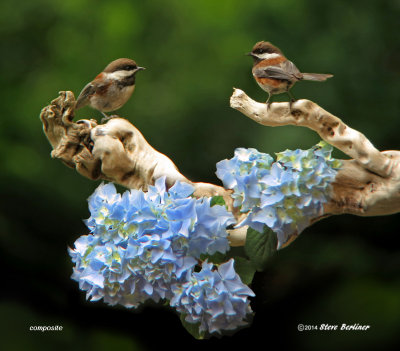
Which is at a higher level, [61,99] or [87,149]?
[61,99]

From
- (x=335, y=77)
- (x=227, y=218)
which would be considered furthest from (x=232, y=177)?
(x=335, y=77)

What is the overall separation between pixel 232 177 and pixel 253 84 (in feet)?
3.29

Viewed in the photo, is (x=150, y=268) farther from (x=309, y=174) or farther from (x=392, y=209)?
(x=392, y=209)

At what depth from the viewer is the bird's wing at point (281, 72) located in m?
1.44

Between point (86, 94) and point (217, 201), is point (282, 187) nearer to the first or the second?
point (217, 201)

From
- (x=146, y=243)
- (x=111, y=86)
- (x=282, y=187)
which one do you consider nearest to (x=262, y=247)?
(x=282, y=187)

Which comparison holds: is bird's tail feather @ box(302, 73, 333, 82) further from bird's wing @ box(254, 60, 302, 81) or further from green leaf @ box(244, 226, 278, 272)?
green leaf @ box(244, 226, 278, 272)

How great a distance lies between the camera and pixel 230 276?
123cm

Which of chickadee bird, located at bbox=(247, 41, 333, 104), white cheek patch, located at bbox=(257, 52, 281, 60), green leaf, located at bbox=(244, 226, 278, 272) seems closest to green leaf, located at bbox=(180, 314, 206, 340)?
green leaf, located at bbox=(244, 226, 278, 272)

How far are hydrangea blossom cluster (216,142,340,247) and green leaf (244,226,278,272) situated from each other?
4 centimetres

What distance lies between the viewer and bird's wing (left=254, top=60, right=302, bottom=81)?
4.73 ft

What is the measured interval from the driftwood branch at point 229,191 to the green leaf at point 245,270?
0.42 feet

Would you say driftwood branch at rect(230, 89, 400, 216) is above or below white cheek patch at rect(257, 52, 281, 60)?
below

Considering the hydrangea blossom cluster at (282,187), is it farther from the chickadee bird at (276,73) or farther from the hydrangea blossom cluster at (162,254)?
the chickadee bird at (276,73)
